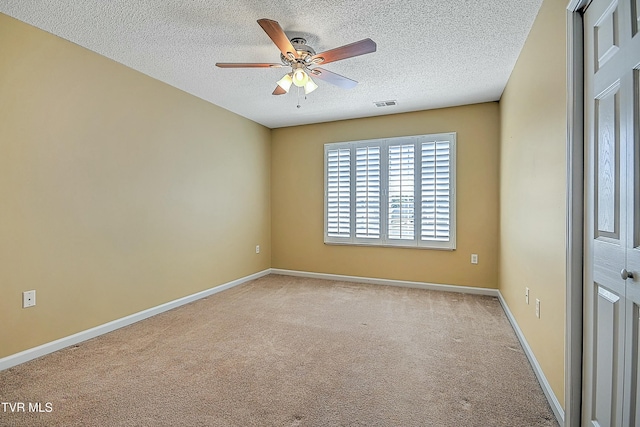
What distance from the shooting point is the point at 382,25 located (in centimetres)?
228

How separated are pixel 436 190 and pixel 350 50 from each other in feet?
8.63

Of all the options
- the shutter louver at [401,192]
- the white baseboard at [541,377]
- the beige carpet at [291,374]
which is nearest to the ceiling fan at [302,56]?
the shutter louver at [401,192]

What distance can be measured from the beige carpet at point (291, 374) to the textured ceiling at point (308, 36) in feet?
8.21

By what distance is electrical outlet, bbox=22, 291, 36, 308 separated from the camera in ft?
7.52

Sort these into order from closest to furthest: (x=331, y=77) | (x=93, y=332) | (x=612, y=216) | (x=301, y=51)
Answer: (x=612, y=216) < (x=301, y=51) < (x=331, y=77) < (x=93, y=332)

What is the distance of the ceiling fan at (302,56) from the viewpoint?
6.45 ft

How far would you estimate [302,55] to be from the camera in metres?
2.31

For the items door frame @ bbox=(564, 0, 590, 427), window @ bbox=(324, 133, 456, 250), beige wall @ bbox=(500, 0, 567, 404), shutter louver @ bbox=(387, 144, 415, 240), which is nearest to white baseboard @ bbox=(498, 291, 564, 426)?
beige wall @ bbox=(500, 0, 567, 404)

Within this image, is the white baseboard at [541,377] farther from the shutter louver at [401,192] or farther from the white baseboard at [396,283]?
the shutter louver at [401,192]

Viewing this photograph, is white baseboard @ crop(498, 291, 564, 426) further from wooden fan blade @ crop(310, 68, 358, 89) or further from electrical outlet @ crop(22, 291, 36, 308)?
electrical outlet @ crop(22, 291, 36, 308)

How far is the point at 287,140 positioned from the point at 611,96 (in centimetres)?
437

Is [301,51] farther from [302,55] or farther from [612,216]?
[612,216]

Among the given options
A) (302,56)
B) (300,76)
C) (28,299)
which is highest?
(302,56)

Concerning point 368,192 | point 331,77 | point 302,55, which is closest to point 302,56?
point 302,55
